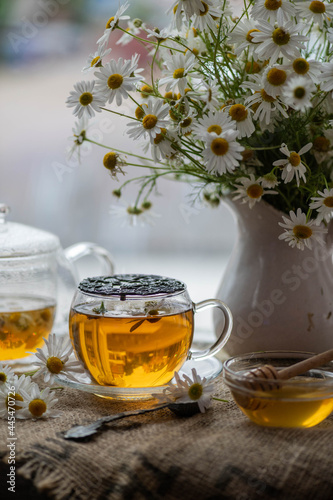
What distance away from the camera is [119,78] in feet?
2.58

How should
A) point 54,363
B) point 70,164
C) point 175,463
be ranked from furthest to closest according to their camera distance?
1. point 70,164
2. point 54,363
3. point 175,463

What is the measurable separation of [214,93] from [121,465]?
472 millimetres

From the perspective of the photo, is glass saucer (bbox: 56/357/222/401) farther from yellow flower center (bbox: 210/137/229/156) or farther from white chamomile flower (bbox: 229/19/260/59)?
white chamomile flower (bbox: 229/19/260/59)

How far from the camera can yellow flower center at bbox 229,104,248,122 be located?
0.77m

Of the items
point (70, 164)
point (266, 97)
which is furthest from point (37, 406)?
point (70, 164)

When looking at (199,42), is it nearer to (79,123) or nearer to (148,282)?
(79,123)

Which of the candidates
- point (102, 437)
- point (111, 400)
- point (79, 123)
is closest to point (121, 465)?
point (102, 437)

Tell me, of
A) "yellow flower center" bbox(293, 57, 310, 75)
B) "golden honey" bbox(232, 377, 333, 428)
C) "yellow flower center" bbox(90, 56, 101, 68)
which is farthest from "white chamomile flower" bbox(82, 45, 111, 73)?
"golden honey" bbox(232, 377, 333, 428)

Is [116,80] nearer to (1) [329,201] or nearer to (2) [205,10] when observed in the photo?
(2) [205,10]

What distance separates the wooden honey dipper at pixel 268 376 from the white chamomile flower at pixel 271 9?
1.35 feet

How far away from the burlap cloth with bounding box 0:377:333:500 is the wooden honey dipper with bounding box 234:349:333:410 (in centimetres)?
3

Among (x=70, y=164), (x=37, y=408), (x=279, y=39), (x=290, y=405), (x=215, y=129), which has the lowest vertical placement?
(x=37, y=408)

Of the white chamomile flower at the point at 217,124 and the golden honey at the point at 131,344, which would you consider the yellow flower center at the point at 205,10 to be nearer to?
the white chamomile flower at the point at 217,124

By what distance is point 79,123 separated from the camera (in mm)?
919
